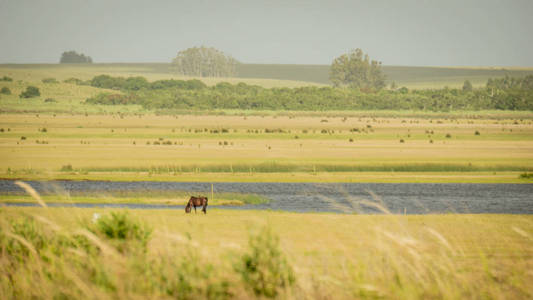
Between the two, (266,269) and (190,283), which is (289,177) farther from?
(190,283)

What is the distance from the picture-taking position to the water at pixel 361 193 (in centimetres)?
3575

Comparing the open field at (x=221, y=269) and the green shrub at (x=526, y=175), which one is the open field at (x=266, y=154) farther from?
the open field at (x=221, y=269)

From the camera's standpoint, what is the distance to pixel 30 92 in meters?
151

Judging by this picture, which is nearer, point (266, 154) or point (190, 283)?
point (190, 283)

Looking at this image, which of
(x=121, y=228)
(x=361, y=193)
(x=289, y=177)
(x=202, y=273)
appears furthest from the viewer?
(x=289, y=177)

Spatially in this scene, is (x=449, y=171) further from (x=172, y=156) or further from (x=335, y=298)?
(x=335, y=298)

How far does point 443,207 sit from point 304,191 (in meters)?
9.37

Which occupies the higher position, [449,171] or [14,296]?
[14,296]

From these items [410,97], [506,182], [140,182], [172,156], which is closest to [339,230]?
[140,182]

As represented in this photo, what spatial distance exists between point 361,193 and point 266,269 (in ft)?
100

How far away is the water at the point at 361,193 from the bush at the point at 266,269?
849 inches

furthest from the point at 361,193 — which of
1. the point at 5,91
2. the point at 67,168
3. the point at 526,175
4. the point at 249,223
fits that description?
the point at 5,91

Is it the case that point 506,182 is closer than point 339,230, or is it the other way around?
point 339,230

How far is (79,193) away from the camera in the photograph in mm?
38875
